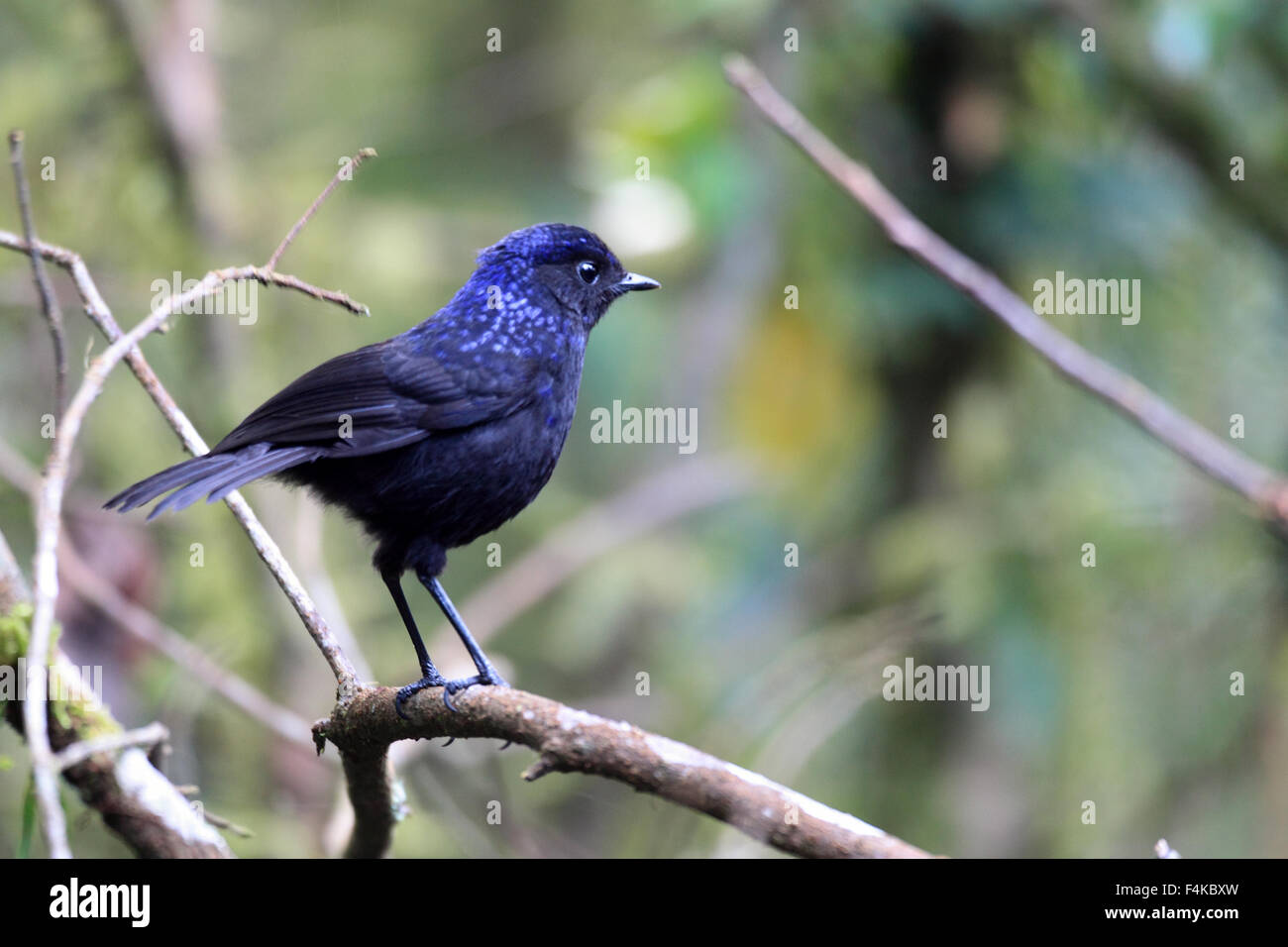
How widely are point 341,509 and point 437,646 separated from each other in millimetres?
3077

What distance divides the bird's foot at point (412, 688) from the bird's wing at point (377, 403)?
0.63 metres

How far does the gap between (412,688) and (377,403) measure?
0.89 meters

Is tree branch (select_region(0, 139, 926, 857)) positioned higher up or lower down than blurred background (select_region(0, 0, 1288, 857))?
lower down

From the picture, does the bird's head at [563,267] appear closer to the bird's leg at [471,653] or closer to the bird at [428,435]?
the bird at [428,435]

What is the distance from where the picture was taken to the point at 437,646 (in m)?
6.59

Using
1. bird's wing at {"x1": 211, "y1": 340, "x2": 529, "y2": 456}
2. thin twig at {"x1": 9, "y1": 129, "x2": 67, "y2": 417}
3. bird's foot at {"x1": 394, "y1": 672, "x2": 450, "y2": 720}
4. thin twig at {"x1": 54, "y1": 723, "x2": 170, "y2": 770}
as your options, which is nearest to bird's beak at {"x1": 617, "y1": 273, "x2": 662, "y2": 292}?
bird's wing at {"x1": 211, "y1": 340, "x2": 529, "y2": 456}

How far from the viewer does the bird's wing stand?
11.0 feet

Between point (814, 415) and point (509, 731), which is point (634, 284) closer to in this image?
point (509, 731)

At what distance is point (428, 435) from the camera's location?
352 centimetres

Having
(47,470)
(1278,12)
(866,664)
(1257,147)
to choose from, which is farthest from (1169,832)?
(47,470)

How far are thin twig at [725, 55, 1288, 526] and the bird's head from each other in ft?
2.49

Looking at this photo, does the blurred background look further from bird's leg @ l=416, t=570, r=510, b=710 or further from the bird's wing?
the bird's wing

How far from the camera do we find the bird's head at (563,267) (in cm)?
404

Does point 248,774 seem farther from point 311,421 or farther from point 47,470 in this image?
point 47,470
